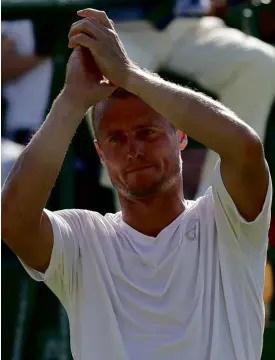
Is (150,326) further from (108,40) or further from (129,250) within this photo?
(108,40)

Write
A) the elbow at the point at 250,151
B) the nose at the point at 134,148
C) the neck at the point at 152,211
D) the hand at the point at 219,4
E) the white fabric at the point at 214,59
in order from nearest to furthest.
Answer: the elbow at the point at 250,151 < the nose at the point at 134,148 < the neck at the point at 152,211 < the white fabric at the point at 214,59 < the hand at the point at 219,4

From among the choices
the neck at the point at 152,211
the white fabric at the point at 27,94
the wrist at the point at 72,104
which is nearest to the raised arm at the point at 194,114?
the wrist at the point at 72,104

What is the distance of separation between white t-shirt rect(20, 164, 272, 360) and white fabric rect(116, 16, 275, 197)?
79.6 inches

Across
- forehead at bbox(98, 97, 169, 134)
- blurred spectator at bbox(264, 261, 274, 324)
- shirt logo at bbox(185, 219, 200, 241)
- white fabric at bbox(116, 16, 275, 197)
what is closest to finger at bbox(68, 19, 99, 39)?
forehead at bbox(98, 97, 169, 134)

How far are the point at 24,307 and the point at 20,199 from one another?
96.7 inches

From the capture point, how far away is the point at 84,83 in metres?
2.74

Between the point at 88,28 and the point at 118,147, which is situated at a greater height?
the point at 88,28

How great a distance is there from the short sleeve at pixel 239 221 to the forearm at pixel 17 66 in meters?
2.48

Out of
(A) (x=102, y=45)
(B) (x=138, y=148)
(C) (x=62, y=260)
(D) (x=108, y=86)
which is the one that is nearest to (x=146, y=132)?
(B) (x=138, y=148)

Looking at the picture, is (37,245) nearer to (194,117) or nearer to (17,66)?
(194,117)

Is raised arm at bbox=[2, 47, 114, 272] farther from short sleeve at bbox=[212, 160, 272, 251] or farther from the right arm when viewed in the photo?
short sleeve at bbox=[212, 160, 272, 251]

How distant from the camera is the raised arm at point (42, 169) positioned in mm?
2695

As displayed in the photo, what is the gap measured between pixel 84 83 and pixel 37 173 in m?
0.27

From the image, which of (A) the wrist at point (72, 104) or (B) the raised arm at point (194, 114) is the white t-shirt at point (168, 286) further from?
(A) the wrist at point (72, 104)
